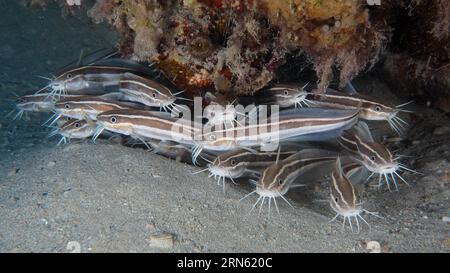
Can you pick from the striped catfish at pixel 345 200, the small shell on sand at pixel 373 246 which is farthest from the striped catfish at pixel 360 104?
the small shell on sand at pixel 373 246

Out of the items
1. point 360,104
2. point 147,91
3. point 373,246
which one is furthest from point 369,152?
point 147,91

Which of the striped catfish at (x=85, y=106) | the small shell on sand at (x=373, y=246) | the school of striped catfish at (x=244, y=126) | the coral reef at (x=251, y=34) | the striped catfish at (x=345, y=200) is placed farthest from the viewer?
the striped catfish at (x=85, y=106)

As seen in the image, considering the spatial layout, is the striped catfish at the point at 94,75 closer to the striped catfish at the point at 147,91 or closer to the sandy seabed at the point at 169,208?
the striped catfish at the point at 147,91

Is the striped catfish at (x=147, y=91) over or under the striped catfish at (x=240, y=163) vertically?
over

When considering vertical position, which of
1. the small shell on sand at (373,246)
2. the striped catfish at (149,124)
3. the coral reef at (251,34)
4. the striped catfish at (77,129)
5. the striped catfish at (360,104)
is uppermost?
the coral reef at (251,34)

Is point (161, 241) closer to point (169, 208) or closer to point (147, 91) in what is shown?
point (169, 208)

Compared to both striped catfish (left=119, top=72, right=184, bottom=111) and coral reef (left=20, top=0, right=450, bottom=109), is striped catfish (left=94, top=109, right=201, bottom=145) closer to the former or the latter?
striped catfish (left=119, top=72, right=184, bottom=111)

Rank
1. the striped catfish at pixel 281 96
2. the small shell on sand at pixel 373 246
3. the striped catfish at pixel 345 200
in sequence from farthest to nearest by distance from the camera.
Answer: the striped catfish at pixel 281 96, the striped catfish at pixel 345 200, the small shell on sand at pixel 373 246
